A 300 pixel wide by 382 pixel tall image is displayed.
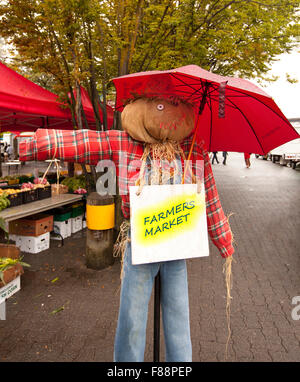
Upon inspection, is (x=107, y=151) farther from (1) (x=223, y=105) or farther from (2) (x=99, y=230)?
(2) (x=99, y=230)

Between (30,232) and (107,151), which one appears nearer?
(107,151)

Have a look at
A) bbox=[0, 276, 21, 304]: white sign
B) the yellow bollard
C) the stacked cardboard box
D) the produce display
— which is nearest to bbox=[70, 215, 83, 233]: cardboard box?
A: the produce display

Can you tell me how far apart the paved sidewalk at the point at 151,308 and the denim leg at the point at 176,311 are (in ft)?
2.59

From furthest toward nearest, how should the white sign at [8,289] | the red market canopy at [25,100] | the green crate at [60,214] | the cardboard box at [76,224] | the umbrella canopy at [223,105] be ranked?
the cardboard box at [76,224] → the green crate at [60,214] → the red market canopy at [25,100] → the white sign at [8,289] → the umbrella canopy at [223,105]

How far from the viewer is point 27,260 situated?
4664 mm

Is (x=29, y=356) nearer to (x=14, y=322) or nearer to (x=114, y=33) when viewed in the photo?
(x=14, y=322)

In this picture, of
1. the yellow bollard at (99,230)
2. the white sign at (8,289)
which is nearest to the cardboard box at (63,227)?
the yellow bollard at (99,230)

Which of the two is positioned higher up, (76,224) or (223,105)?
(223,105)

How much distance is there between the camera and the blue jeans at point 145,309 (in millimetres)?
1818

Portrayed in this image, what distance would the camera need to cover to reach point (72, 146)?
5.72ft

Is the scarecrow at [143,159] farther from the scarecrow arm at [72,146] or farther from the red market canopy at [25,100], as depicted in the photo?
the red market canopy at [25,100]

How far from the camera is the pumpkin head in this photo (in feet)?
5.69

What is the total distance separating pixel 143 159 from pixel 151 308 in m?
2.25

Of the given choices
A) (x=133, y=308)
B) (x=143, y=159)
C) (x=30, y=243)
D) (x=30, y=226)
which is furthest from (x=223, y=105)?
(x=30, y=243)
